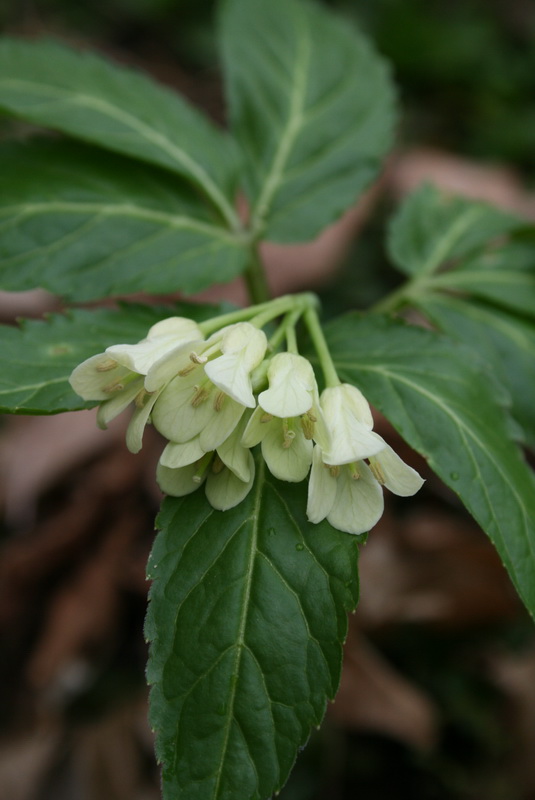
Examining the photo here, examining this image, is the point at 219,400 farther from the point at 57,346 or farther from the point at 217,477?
the point at 57,346

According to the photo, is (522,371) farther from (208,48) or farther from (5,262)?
(208,48)

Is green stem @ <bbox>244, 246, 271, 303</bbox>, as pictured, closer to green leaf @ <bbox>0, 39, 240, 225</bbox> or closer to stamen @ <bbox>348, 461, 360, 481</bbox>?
green leaf @ <bbox>0, 39, 240, 225</bbox>

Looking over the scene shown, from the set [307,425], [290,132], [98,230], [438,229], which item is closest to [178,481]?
[307,425]

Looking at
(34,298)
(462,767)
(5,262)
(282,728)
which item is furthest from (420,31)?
(282,728)

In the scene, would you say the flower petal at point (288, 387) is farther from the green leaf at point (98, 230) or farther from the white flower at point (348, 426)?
the green leaf at point (98, 230)

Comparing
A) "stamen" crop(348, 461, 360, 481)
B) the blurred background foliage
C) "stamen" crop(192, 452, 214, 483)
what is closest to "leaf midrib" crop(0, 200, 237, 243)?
"stamen" crop(192, 452, 214, 483)
